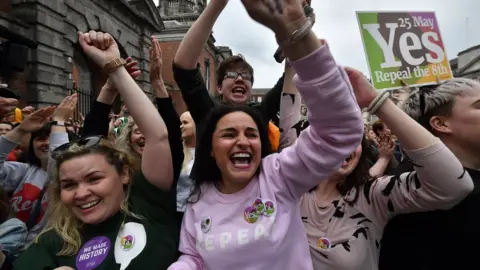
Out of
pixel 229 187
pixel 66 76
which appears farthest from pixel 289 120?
pixel 66 76

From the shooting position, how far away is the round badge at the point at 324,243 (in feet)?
5.97

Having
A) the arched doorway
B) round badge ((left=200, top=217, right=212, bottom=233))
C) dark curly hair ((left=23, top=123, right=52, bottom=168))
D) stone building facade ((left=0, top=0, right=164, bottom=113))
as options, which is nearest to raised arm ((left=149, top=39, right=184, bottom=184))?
round badge ((left=200, top=217, right=212, bottom=233))

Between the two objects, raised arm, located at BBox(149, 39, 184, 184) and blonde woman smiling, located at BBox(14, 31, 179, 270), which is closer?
blonde woman smiling, located at BBox(14, 31, 179, 270)

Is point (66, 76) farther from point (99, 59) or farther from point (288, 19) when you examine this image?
point (288, 19)

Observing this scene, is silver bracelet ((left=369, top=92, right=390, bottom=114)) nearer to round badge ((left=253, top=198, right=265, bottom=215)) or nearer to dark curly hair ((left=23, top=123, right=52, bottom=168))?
round badge ((left=253, top=198, right=265, bottom=215))

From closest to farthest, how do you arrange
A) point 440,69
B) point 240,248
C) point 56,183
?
point 240,248 < point 56,183 < point 440,69

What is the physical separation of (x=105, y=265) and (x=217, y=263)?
0.52 meters

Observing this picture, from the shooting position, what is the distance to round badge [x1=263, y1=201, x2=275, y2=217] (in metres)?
1.56

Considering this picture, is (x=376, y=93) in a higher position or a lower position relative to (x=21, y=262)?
higher

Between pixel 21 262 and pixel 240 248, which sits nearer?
pixel 240 248

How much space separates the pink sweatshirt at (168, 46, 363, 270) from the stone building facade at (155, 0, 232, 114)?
80.3 ft

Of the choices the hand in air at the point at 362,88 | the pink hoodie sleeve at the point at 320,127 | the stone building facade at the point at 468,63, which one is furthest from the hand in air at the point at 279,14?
the stone building facade at the point at 468,63

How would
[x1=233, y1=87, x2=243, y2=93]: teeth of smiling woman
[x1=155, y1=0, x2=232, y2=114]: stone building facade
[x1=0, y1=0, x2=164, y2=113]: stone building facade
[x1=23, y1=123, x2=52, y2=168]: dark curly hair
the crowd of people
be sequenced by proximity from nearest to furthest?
the crowd of people < [x1=233, y1=87, x2=243, y2=93]: teeth of smiling woman < [x1=23, y1=123, x2=52, y2=168]: dark curly hair < [x1=0, y1=0, x2=164, y2=113]: stone building facade < [x1=155, y1=0, x2=232, y2=114]: stone building facade

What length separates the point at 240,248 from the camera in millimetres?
1508
